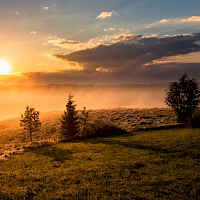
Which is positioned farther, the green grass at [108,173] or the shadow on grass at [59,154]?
the shadow on grass at [59,154]

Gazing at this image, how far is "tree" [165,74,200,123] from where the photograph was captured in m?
81.8

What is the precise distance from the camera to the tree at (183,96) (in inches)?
3221

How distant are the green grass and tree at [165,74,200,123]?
A: 3963cm

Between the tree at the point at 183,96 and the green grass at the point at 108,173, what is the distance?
3963 cm

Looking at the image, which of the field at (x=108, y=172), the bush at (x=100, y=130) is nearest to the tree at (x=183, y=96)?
the bush at (x=100, y=130)

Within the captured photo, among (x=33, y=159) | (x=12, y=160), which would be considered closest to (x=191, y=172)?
(x=33, y=159)

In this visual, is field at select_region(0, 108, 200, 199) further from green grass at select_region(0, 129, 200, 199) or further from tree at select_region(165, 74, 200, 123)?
tree at select_region(165, 74, 200, 123)

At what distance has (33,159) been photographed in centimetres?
3838

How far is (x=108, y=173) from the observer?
2822 centimetres

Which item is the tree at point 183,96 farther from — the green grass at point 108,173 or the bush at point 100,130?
the green grass at point 108,173

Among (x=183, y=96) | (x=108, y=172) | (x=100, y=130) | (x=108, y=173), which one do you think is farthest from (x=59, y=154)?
(x=183, y=96)

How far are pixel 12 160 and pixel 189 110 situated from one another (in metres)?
58.4

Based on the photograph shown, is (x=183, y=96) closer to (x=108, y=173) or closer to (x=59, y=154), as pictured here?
(x=59, y=154)

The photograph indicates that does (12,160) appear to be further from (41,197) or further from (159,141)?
(159,141)
